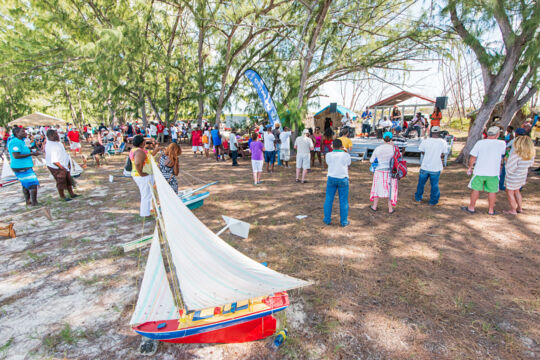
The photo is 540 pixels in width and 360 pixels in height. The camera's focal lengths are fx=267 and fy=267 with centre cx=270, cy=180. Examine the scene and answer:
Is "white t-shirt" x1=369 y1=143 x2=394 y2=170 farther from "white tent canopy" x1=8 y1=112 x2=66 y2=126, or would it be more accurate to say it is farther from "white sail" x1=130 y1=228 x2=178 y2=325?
"white tent canopy" x1=8 y1=112 x2=66 y2=126

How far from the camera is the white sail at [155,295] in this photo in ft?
8.12

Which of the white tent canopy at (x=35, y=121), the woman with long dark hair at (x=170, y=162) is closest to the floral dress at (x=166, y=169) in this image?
the woman with long dark hair at (x=170, y=162)

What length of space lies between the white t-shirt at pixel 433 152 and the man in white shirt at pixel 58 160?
317 inches

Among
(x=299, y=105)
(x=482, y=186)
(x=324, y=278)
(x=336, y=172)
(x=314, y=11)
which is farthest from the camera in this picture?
(x=299, y=105)

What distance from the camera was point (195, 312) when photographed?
261 cm

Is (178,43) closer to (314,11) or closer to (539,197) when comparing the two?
(314,11)

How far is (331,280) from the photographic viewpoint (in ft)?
11.5

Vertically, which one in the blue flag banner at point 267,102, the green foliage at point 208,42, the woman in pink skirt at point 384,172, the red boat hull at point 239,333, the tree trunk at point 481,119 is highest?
the green foliage at point 208,42

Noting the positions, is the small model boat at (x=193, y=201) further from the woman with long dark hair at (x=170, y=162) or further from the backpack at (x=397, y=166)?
the backpack at (x=397, y=166)

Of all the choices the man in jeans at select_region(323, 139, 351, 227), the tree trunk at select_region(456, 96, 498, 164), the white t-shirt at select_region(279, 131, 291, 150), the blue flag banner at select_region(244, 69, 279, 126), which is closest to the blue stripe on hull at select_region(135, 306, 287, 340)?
the man in jeans at select_region(323, 139, 351, 227)

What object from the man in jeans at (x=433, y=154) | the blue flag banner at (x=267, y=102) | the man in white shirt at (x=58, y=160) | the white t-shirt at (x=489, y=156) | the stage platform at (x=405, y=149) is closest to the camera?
the white t-shirt at (x=489, y=156)

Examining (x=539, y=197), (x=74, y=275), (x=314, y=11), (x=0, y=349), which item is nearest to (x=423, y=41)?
(x=314, y=11)

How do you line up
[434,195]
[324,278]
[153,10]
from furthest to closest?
[153,10] → [434,195] → [324,278]

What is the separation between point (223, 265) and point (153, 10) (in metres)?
16.8
